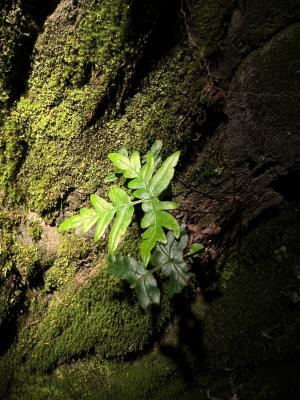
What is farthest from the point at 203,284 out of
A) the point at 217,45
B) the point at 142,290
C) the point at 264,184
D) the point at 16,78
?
the point at 16,78

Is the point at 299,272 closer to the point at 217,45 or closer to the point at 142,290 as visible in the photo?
the point at 142,290

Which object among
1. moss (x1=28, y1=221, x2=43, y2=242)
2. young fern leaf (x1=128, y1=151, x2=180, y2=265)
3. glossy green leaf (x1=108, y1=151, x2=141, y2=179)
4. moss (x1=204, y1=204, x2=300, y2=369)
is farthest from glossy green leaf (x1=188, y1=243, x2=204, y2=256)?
moss (x1=28, y1=221, x2=43, y2=242)

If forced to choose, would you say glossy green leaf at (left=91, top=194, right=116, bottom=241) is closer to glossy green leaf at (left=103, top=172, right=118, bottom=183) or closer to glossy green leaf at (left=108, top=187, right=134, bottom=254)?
glossy green leaf at (left=108, top=187, right=134, bottom=254)

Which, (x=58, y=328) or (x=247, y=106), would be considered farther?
(x=58, y=328)

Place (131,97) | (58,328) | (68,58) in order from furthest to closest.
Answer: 1. (58,328)
2. (131,97)
3. (68,58)

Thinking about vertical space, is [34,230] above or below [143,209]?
above

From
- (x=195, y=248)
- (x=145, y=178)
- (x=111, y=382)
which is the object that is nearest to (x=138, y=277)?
(x=195, y=248)

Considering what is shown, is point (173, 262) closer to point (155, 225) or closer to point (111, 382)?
point (155, 225)
